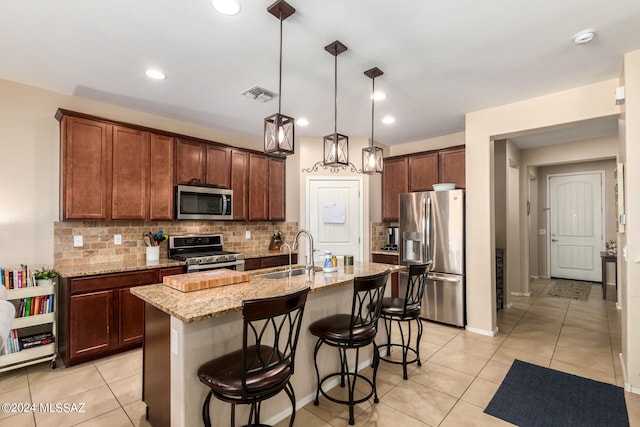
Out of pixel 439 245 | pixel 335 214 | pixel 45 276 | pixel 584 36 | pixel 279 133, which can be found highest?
pixel 584 36

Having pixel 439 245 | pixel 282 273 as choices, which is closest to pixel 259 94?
pixel 282 273

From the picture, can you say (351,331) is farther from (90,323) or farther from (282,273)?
(90,323)

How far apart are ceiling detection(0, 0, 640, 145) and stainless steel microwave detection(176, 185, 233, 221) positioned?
3.39ft

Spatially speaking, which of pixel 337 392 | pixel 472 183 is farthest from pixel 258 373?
pixel 472 183

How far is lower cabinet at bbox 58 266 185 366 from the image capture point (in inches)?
115

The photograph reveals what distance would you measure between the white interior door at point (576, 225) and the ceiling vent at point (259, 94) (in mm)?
6657

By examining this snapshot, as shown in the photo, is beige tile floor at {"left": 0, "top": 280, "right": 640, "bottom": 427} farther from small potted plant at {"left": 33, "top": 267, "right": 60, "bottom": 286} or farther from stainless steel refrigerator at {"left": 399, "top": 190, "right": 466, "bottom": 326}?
small potted plant at {"left": 33, "top": 267, "right": 60, "bottom": 286}

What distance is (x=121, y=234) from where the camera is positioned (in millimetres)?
3711

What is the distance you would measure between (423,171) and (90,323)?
4432 millimetres

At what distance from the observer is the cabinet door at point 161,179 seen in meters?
3.72

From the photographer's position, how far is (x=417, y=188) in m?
4.80

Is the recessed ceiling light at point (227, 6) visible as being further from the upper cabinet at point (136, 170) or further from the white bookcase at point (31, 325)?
the white bookcase at point (31, 325)

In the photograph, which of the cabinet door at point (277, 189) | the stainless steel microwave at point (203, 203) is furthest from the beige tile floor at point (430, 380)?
the cabinet door at point (277, 189)

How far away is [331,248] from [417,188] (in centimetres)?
163
